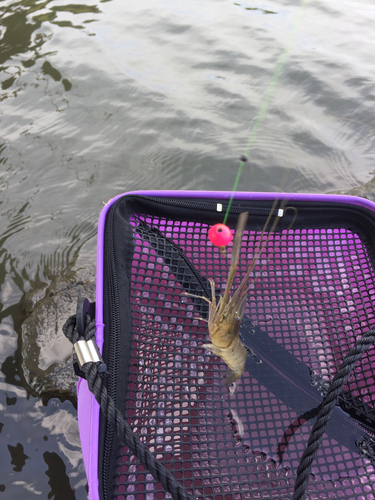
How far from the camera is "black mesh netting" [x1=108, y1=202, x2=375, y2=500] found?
4.27ft

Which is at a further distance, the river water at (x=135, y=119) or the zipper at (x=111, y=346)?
the river water at (x=135, y=119)

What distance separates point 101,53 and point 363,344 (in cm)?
473

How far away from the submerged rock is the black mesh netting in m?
0.80

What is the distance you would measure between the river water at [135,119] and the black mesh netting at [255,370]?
0.79 metres

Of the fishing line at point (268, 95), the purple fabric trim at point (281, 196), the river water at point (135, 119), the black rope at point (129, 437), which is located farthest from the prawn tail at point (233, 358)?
the fishing line at point (268, 95)

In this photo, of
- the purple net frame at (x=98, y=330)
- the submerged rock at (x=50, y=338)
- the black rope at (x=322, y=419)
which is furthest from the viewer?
the submerged rock at (x=50, y=338)

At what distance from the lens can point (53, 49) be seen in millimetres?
4652

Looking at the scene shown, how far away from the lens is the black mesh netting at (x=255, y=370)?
130 cm

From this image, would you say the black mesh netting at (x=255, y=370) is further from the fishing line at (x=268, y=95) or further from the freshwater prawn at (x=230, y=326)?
the fishing line at (x=268, y=95)

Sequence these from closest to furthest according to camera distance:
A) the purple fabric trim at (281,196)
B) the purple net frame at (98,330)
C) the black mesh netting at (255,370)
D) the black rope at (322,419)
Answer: the black rope at (322,419), the purple net frame at (98,330), the black mesh netting at (255,370), the purple fabric trim at (281,196)

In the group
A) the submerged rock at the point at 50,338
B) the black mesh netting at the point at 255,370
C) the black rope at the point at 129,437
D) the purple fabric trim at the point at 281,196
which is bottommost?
the submerged rock at the point at 50,338

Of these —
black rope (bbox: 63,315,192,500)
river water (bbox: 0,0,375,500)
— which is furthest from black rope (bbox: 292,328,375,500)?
river water (bbox: 0,0,375,500)

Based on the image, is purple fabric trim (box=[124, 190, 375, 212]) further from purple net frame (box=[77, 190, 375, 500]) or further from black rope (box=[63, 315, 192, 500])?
black rope (box=[63, 315, 192, 500])

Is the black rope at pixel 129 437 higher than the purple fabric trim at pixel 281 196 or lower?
lower
